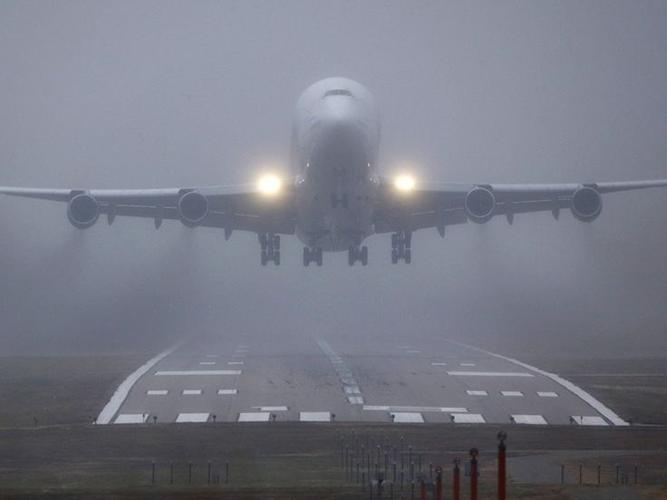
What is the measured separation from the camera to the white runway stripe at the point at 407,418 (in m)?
42.7

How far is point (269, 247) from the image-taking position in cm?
7238

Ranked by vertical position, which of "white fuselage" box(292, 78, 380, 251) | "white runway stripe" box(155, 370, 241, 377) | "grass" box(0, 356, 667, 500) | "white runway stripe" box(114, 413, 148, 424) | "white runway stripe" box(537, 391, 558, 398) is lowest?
"grass" box(0, 356, 667, 500)

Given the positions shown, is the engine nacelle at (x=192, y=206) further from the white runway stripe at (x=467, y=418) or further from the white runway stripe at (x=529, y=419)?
the white runway stripe at (x=529, y=419)

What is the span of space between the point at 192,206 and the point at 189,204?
18cm

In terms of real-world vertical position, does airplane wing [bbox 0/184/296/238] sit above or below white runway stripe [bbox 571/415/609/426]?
above

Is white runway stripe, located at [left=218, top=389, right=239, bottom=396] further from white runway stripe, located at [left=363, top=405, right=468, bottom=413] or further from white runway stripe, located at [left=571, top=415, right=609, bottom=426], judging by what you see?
white runway stripe, located at [left=571, top=415, right=609, bottom=426]

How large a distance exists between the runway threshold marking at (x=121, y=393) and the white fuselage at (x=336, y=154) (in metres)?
10.6

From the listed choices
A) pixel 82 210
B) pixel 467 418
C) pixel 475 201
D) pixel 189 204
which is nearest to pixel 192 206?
pixel 189 204

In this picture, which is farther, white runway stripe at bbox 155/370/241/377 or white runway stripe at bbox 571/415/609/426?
white runway stripe at bbox 155/370/241/377

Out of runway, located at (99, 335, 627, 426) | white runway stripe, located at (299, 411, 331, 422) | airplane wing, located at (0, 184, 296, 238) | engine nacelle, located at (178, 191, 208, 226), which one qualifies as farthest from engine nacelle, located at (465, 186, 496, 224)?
white runway stripe, located at (299, 411, 331, 422)

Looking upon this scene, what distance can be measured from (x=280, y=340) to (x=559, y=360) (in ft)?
79.5

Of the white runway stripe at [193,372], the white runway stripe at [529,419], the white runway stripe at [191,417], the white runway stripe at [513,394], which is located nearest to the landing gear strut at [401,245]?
the white runway stripe at [193,372]

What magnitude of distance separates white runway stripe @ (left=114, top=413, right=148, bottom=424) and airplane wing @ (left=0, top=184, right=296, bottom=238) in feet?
63.5

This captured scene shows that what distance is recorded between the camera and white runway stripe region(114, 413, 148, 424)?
42281mm
